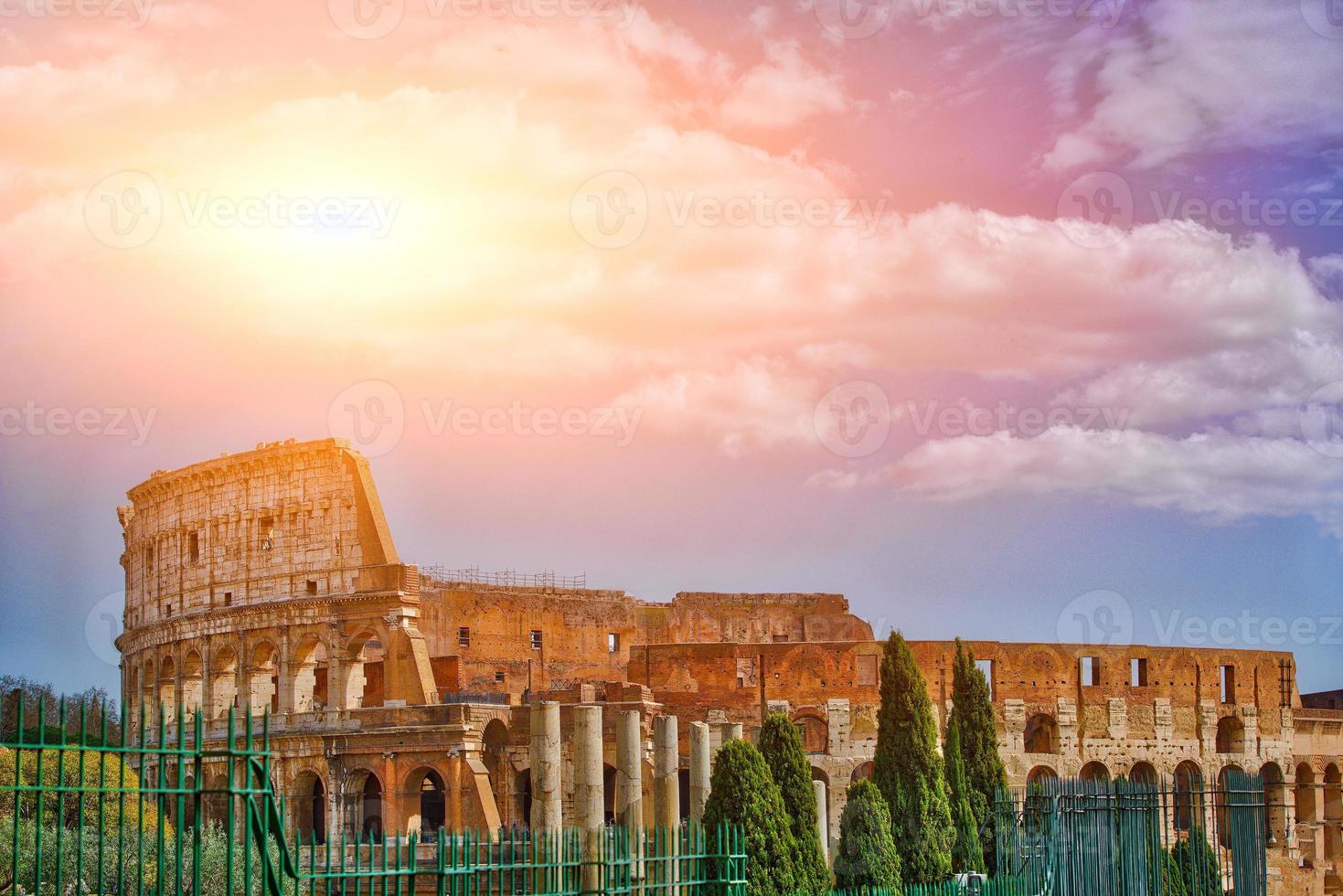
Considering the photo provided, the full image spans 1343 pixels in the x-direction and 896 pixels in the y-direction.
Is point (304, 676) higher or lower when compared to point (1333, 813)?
higher

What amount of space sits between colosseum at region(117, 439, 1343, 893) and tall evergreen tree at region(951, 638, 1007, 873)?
22.9ft

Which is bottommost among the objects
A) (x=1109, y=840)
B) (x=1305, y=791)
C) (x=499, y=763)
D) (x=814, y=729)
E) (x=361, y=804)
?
(x=1305, y=791)

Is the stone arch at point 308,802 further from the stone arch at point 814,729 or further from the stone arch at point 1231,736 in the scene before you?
the stone arch at point 1231,736

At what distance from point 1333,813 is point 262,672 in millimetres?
29503

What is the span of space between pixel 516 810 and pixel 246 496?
10.3 metres

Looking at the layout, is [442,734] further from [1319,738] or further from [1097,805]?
[1319,738]

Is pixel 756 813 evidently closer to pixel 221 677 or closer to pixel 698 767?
pixel 698 767

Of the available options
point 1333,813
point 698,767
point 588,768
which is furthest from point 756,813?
point 1333,813

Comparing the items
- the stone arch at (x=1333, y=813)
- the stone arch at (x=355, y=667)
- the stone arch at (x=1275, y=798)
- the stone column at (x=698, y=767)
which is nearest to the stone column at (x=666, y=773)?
the stone column at (x=698, y=767)

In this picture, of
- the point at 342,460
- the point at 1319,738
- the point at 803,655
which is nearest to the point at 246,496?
the point at 342,460

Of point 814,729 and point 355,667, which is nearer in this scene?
point 355,667

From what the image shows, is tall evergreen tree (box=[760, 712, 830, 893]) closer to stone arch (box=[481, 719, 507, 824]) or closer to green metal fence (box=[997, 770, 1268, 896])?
green metal fence (box=[997, 770, 1268, 896])

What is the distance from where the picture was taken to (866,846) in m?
23.4

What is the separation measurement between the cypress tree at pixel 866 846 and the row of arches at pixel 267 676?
663 inches
